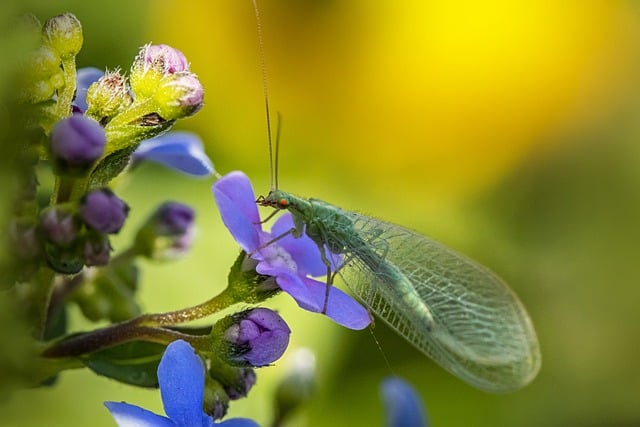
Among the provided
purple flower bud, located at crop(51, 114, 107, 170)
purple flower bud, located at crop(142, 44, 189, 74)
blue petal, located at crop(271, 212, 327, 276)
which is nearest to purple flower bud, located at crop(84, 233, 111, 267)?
purple flower bud, located at crop(51, 114, 107, 170)

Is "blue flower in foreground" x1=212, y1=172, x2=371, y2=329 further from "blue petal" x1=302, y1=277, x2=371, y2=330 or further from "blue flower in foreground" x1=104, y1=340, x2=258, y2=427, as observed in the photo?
"blue flower in foreground" x1=104, y1=340, x2=258, y2=427

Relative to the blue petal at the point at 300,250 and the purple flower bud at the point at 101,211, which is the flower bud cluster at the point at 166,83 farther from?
the blue petal at the point at 300,250

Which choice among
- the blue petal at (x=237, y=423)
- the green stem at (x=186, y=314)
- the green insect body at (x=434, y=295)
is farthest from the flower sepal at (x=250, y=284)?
the green insect body at (x=434, y=295)

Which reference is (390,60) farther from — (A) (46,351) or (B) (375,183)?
(A) (46,351)

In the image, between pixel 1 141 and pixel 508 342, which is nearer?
pixel 1 141

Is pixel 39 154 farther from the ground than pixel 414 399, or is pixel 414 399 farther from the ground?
pixel 39 154

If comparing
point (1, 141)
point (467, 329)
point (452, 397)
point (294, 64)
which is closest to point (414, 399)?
point (467, 329)

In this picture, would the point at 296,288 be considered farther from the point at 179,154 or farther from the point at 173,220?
the point at 173,220

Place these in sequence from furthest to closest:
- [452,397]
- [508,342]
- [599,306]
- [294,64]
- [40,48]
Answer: [294,64] → [599,306] → [452,397] → [508,342] → [40,48]
